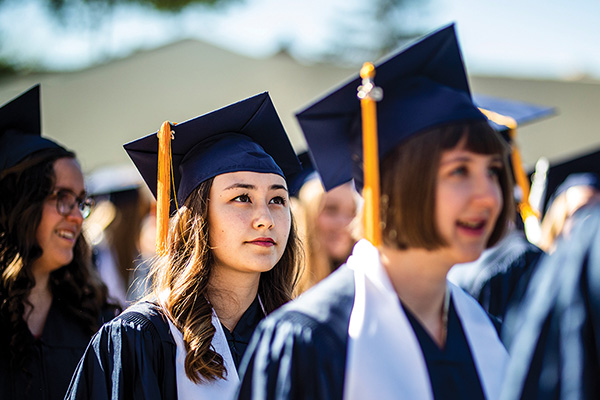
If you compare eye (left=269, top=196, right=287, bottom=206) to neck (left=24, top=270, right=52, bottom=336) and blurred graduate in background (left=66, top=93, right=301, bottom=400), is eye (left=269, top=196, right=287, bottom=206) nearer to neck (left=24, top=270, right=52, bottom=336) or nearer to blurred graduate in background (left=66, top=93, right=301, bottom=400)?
blurred graduate in background (left=66, top=93, right=301, bottom=400)

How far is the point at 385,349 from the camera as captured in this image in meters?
1.53

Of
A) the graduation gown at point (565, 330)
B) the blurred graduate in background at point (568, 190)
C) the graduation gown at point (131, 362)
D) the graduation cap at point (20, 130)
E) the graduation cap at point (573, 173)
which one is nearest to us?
the graduation gown at point (565, 330)

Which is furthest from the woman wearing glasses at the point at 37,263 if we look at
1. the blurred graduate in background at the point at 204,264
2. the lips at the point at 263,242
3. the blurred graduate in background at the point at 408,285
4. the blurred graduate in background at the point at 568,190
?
the blurred graduate in background at the point at 568,190

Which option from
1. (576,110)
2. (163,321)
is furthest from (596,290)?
(576,110)

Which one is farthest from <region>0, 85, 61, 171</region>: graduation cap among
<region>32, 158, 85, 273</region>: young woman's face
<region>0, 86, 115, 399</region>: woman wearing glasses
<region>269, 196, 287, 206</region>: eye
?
<region>269, 196, 287, 206</region>: eye

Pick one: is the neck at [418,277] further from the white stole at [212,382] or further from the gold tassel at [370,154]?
the white stole at [212,382]

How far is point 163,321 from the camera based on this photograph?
7.16ft

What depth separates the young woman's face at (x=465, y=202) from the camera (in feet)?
5.18

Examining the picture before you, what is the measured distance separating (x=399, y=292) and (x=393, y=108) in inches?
21.9

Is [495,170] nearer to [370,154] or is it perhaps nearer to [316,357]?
[370,154]

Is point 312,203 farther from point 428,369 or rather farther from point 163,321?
point 428,369

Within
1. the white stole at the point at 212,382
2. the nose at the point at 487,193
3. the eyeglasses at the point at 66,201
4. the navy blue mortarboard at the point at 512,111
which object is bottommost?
the white stole at the point at 212,382

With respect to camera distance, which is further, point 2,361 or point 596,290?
point 2,361

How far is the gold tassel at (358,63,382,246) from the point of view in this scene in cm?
166
